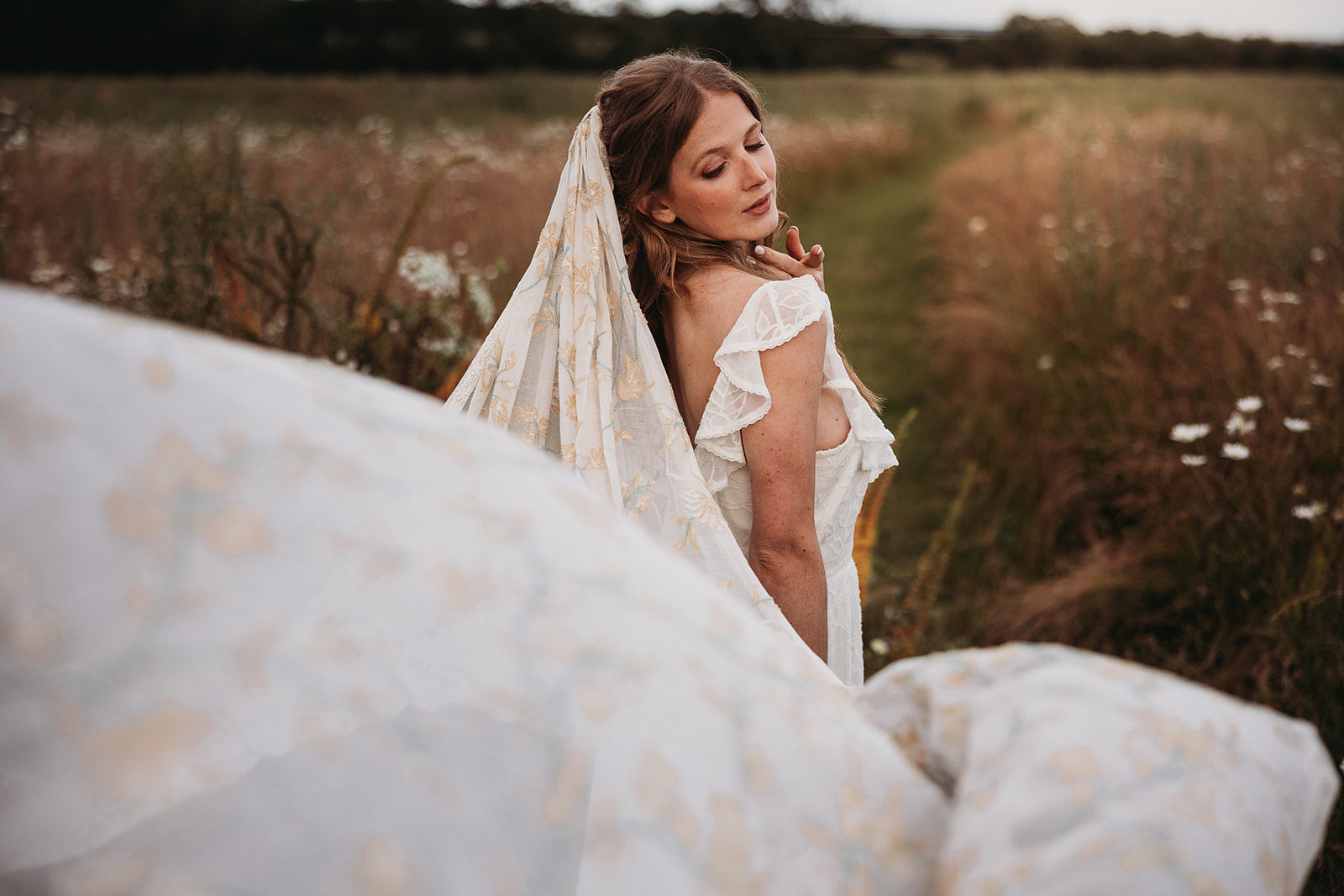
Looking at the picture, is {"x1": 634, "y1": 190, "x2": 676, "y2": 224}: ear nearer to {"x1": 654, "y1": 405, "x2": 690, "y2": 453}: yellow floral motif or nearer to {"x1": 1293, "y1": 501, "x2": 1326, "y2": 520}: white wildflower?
{"x1": 654, "y1": 405, "x2": 690, "y2": 453}: yellow floral motif

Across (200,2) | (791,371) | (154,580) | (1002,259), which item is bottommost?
(1002,259)

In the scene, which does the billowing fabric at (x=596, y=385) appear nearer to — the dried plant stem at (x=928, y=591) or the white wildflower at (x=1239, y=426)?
the dried plant stem at (x=928, y=591)

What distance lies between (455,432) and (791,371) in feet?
3.08

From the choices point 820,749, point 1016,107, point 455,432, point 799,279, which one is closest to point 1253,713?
point 820,749

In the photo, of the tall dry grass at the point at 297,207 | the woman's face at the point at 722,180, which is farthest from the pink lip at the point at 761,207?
the tall dry grass at the point at 297,207

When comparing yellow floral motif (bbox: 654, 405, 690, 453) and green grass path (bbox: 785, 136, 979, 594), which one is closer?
yellow floral motif (bbox: 654, 405, 690, 453)

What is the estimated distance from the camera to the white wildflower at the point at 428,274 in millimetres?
2572

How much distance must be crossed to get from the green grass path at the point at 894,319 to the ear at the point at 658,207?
6.05 feet

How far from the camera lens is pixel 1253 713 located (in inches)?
26.2

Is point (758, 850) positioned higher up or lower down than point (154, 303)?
higher up

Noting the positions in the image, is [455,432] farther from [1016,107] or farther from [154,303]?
[1016,107]

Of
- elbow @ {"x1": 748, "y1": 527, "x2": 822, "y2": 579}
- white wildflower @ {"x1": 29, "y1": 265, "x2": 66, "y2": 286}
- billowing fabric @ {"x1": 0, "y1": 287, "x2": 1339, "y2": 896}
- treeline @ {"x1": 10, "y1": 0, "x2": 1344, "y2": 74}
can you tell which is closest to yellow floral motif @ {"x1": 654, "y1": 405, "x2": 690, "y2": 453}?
elbow @ {"x1": 748, "y1": 527, "x2": 822, "y2": 579}

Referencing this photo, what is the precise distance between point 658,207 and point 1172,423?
2.62 metres

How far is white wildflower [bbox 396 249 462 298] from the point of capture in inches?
101
